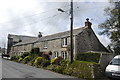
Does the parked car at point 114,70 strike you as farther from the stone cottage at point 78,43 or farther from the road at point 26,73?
the stone cottage at point 78,43

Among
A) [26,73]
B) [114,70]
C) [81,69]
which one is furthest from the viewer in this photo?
[81,69]

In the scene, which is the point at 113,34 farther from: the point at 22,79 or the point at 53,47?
the point at 22,79

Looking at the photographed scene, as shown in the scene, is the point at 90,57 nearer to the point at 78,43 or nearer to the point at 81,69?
the point at 81,69

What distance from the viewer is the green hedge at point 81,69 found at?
1360cm

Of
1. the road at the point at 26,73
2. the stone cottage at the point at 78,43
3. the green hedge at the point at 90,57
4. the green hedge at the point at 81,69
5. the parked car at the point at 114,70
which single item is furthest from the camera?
the stone cottage at the point at 78,43

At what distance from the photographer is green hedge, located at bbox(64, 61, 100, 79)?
1360 cm

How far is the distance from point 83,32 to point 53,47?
733cm

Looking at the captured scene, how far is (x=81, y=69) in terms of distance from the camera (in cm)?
1445

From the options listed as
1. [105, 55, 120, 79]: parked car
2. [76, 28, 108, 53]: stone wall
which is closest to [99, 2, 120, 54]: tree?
[76, 28, 108, 53]: stone wall

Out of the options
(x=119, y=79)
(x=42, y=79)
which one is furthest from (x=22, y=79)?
(x=119, y=79)

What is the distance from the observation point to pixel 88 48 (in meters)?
25.0

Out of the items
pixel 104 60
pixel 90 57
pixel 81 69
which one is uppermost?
pixel 90 57

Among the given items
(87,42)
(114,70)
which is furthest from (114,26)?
(114,70)

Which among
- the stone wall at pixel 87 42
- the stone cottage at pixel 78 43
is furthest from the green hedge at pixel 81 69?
the stone wall at pixel 87 42
